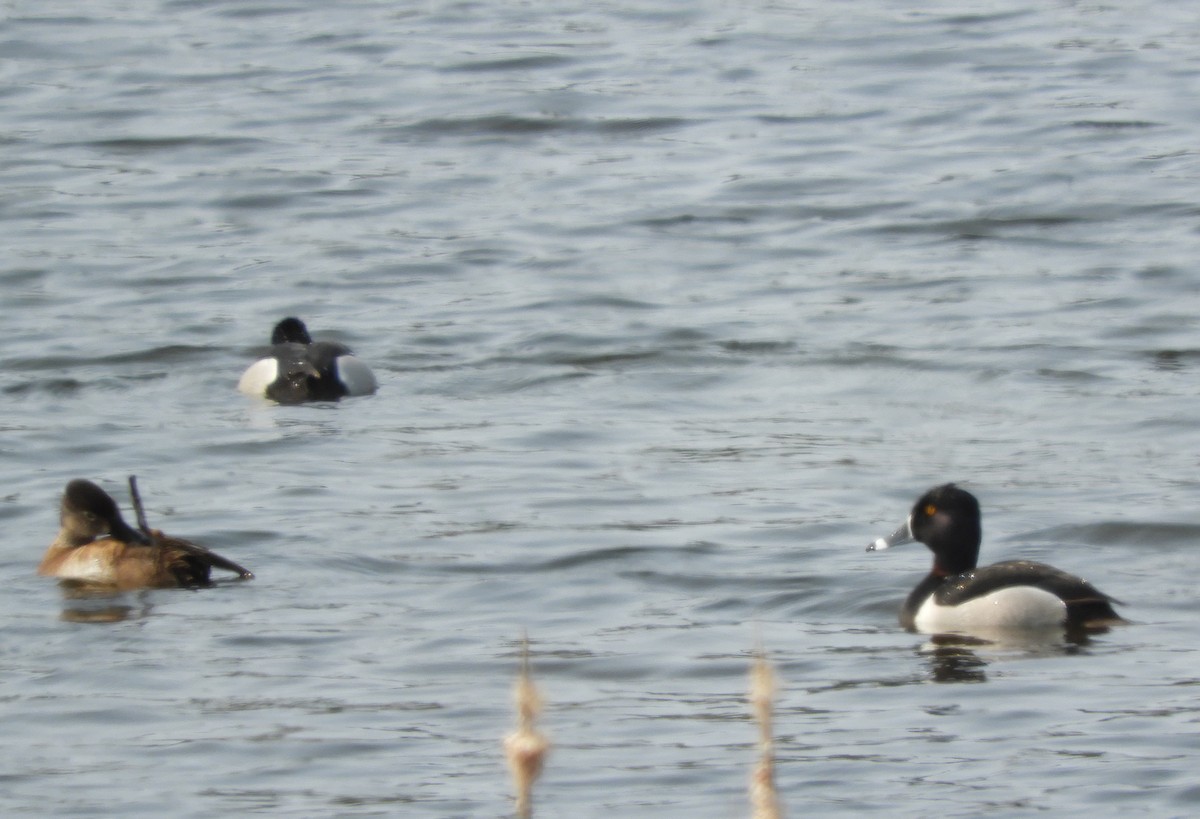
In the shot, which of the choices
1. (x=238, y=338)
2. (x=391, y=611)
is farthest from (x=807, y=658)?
(x=238, y=338)

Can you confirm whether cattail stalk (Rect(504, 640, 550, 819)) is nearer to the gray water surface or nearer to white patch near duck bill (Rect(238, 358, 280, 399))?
the gray water surface

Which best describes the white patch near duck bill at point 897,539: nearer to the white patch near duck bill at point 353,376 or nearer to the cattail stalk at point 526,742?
the white patch near duck bill at point 353,376

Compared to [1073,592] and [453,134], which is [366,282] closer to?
[453,134]

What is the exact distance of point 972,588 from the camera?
430 inches

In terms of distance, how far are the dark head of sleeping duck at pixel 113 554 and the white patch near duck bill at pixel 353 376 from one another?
4.10 meters

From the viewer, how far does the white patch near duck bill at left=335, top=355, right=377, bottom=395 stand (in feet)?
52.1

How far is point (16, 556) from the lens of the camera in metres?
12.3

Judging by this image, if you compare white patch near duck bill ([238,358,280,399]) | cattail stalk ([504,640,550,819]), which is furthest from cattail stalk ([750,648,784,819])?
white patch near duck bill ([238,358,280,399])

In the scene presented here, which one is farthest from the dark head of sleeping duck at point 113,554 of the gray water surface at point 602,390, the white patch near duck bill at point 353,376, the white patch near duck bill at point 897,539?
the white patch near duck bill at point 353,376

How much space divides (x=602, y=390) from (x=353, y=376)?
152 cm

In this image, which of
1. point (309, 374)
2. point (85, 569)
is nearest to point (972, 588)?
point (85, 569)

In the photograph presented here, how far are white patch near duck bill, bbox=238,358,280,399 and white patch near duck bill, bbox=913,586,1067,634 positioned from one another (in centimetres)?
614

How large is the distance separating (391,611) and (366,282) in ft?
28.8

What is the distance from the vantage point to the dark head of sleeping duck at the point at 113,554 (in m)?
11.4
